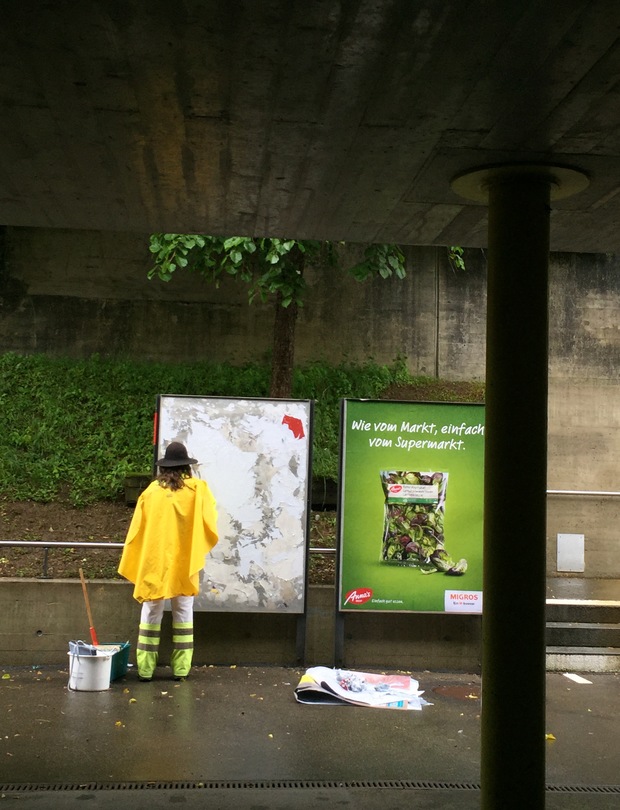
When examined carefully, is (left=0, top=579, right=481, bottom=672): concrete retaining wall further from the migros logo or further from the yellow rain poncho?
the yellow rain poncho

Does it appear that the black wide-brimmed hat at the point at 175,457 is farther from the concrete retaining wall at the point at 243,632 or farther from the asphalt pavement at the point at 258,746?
the asphalt pavement at the point at 258,746

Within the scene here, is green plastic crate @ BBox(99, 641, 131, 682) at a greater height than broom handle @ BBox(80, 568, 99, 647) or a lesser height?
lesser

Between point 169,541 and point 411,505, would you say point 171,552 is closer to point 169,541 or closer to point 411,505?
point 169,541

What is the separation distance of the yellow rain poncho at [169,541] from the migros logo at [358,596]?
1291 mm

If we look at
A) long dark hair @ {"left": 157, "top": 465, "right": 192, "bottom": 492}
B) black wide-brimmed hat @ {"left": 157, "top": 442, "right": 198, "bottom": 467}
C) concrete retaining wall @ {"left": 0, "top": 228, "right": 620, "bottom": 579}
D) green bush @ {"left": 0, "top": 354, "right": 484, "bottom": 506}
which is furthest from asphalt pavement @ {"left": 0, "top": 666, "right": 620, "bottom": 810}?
concrete retaining wall @ {"left": 0, "top": 228, "right": 620, "bottom": 579}

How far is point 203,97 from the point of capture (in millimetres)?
3537

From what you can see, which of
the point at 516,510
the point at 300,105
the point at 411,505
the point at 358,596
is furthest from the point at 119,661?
the point at 300,105

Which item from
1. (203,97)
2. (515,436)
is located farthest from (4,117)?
(515,436)

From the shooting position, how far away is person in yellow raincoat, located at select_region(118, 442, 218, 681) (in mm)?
7312

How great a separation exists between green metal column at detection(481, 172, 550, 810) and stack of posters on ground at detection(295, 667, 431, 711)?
2.68 metres

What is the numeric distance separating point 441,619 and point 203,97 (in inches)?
228

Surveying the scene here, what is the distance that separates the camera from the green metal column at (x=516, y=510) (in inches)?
163

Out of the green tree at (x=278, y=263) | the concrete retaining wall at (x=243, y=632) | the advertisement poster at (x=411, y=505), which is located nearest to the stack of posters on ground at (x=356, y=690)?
the concrete retaining wall at (x=243, y=632)

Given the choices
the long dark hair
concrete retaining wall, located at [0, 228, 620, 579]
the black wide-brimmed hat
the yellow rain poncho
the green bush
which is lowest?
the yellow rain poncho
